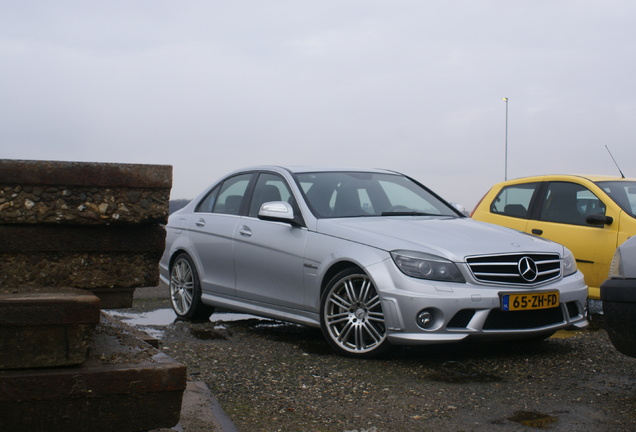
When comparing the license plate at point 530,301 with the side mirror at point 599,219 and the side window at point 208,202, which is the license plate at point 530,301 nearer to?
the side mirror at point 599,219

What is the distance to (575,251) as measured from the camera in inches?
341

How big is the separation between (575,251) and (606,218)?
0.48 meters

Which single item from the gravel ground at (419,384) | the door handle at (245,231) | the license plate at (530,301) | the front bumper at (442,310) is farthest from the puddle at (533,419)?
the door handle at (245,231)

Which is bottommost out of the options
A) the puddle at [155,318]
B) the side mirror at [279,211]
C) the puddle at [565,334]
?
the puddle at [155,318]

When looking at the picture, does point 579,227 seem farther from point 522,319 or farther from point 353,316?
point 353,316

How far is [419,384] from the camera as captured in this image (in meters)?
5.36

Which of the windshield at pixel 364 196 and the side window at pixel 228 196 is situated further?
the side window at pixel 228 196

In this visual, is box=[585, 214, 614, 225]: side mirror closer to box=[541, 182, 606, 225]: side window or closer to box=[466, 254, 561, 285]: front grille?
box=[541, 182, 606, 225]: side window

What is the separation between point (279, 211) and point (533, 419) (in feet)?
10.0

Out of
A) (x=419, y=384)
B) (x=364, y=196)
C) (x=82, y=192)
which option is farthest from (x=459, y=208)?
(x=82, y=192)

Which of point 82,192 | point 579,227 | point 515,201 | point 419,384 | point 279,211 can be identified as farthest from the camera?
point 515,201

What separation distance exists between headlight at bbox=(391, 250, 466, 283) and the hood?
0.05 metres

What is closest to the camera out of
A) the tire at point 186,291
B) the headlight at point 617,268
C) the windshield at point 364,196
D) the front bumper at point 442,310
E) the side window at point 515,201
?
the headlight at point 617,268

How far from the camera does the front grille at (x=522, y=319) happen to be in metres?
6.02
